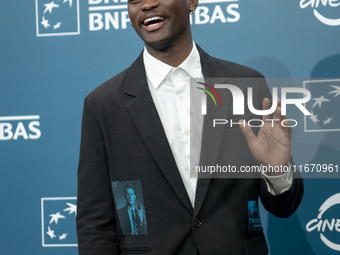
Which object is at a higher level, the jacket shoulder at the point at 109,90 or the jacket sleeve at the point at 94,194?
the jacket shoulder at the point at 109,90

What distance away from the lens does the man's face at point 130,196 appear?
117 cm

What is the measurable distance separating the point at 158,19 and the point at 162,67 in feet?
0.52

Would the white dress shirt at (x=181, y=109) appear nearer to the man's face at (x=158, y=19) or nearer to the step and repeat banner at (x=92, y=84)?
the man's face at (x=158, y=19)

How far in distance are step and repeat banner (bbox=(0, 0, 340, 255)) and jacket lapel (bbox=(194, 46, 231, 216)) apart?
0.57 m

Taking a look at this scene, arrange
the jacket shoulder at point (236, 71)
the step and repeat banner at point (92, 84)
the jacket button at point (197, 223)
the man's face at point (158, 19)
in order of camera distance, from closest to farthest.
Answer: the jacket button at point (197, 223), the man's face at point (158, 19), the jacket shoulder at point (236, 71), the step and repeat banner at point (92, 84)

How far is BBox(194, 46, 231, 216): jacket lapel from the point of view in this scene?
110 cm

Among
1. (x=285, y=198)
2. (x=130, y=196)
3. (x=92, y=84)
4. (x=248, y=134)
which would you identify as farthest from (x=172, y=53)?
(x=92, y=84)

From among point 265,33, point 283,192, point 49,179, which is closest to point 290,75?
point 265,33

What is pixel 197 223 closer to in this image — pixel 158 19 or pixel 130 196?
pixel 130 196

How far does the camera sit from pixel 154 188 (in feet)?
3.75

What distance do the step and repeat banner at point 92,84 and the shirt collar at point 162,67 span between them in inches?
22.1

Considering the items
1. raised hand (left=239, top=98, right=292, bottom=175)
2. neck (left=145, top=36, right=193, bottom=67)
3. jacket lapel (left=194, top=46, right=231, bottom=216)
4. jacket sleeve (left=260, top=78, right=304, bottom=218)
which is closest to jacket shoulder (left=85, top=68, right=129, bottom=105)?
neck (left=145, top=36, right=193, bottom=67)

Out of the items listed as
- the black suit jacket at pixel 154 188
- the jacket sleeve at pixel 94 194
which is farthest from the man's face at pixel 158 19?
the jacket sleeve at pixel 94 194

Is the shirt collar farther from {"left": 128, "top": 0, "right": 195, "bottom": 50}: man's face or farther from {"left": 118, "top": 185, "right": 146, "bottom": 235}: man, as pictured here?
{"left": 118, "top": 185, "right": 146, "bottom": 235}: man
